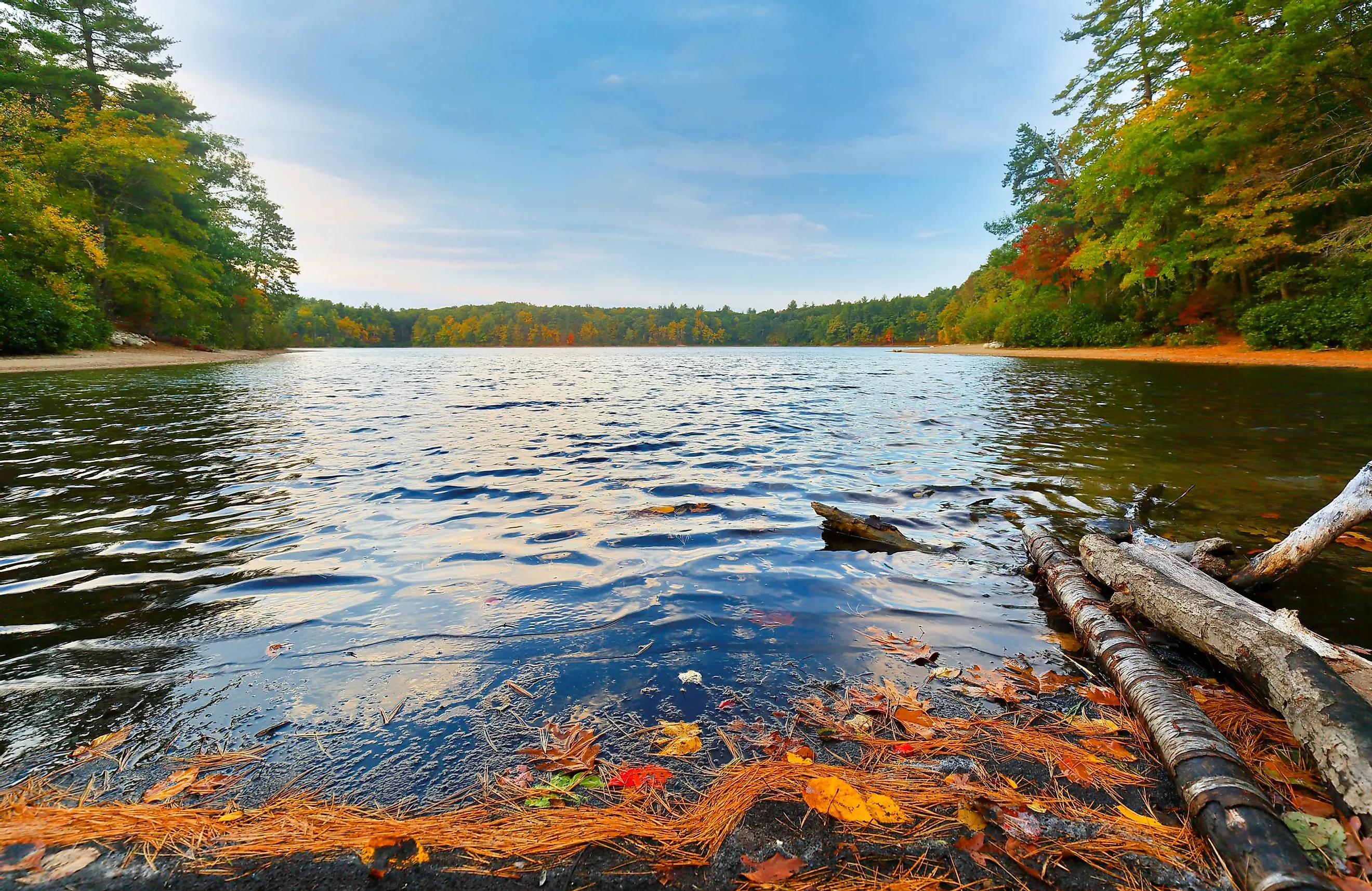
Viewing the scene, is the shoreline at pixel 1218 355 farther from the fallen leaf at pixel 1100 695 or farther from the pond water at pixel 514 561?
the fallen leaf at pixel 1100 695

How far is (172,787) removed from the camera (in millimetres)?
1955

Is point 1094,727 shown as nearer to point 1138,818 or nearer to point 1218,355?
point 1138,818

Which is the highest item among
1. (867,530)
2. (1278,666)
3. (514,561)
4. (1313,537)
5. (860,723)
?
(1313,537)

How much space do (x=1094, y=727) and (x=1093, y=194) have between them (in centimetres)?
3991

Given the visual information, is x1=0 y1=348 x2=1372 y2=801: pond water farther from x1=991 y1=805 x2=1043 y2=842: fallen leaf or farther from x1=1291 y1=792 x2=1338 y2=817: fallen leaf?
x1=1291 y1=792 x2=1338 y2=817: fallen leaf

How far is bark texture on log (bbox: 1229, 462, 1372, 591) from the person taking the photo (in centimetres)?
328

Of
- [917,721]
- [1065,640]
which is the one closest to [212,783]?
[917,721]

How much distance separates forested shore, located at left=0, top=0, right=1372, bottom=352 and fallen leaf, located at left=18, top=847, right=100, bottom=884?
29.4 meters

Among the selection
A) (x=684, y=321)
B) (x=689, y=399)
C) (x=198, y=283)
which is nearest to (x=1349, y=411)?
(x=689, y=399)

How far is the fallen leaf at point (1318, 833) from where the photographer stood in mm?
1623

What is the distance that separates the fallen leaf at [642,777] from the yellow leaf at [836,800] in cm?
51

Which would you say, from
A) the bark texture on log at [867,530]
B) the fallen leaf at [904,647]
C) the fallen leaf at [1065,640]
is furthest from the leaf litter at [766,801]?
the bark texture on log at [867,530]

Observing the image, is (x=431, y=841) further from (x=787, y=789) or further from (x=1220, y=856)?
(x=1220, y=856)

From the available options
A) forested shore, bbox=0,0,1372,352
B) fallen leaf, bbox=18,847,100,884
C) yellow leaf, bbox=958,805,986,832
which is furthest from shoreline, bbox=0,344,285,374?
yellow leaf, bbox=958,805,986,832
